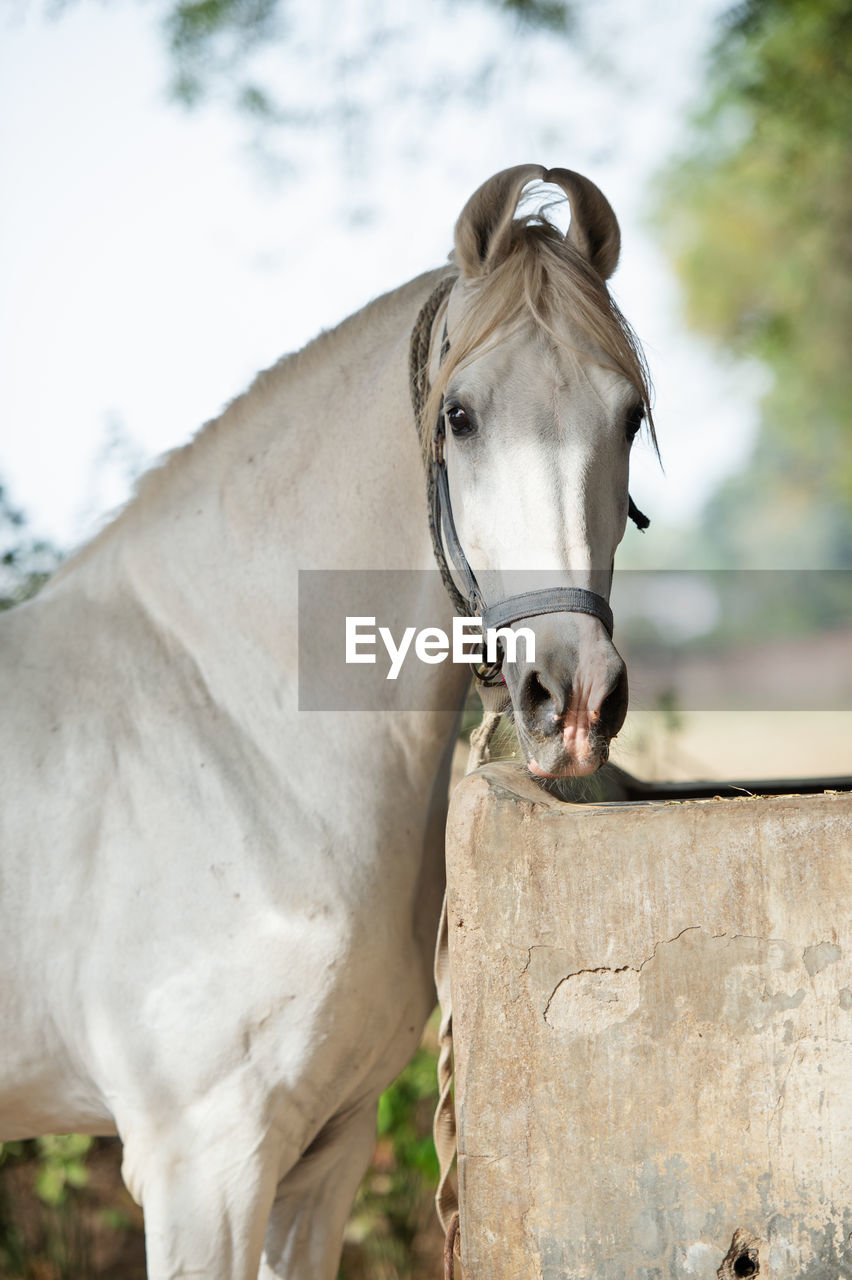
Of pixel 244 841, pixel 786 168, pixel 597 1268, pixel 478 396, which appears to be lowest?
pixel 597 1268

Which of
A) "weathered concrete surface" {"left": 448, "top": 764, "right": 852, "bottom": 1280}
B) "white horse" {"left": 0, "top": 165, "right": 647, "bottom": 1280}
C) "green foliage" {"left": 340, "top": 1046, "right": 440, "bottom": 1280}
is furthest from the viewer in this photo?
"green foliage" {"left": 340, "top": 1046, "right": 440, "bottom": 1280}

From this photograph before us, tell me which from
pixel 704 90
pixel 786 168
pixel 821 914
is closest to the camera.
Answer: pixel 821 914

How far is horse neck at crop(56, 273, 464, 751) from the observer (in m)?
1.79

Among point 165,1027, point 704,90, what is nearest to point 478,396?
point 165,1027

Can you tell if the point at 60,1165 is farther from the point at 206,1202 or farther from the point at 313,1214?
the point at 206,1202

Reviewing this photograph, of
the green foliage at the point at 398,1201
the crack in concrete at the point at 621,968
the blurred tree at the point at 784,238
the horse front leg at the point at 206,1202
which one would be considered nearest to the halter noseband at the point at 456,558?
the crack in concrete at the point at 621,968

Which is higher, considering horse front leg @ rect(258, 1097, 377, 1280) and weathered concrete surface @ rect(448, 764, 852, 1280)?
weathered concrete surface @ rect(448, 764, 852, 1280)

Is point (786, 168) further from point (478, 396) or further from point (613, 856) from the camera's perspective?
point (613, 856)

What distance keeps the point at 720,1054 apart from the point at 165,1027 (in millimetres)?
833

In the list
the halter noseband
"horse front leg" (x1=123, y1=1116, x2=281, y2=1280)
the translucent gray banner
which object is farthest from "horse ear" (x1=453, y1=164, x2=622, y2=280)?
"horse front leg" (x1=123, y1=1116, x2=281, y2=1280)

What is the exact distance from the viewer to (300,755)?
5.69ft

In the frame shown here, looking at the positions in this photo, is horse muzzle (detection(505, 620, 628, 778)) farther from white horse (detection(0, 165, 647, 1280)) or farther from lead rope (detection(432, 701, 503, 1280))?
lead rope (detection(432, 701, 503, 1280))

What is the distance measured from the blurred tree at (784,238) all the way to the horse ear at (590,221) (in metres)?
4.48

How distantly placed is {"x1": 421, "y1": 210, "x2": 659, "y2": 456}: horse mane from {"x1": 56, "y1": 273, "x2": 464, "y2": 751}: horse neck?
16cm
